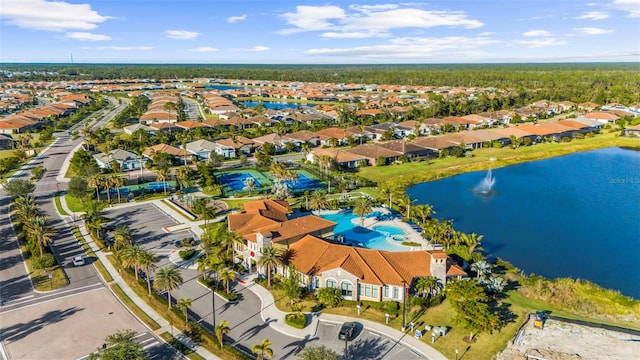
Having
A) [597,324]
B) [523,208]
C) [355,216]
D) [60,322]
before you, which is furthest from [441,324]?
[523,208]

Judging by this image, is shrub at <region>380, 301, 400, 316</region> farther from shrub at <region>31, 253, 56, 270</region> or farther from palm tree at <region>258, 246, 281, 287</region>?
shrub at <region>31, 253, 56, 270</region>

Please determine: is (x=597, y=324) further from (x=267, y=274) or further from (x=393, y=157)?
(x=393, y=157)

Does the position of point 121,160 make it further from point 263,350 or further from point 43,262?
point 263,350

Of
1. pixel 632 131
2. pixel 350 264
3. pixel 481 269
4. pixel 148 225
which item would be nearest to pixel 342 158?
pixel 148 225

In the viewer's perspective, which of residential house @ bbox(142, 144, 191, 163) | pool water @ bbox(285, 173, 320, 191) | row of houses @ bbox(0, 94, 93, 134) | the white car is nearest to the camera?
the white car

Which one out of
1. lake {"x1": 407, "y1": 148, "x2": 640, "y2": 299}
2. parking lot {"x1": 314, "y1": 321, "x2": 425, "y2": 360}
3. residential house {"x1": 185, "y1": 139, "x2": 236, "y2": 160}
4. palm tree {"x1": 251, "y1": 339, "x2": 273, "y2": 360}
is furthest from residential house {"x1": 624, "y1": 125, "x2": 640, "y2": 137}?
palm tree {"x1": 251, "y1": 339, "x2": 273, "y2": 360}
